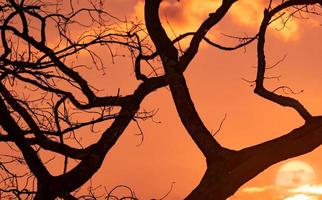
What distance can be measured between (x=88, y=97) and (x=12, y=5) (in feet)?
6.72

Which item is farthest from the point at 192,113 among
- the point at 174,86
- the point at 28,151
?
the point at 28,151

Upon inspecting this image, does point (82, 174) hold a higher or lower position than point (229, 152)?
higher

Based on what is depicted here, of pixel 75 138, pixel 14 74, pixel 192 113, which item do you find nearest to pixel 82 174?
pixel 75 138

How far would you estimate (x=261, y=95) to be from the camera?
838cm

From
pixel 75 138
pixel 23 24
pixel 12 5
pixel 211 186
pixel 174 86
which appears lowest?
pixel 211 186

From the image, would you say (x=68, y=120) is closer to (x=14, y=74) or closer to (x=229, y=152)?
(x=14, y=74)

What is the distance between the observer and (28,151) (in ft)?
21.2

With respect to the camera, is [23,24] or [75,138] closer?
[75,138]

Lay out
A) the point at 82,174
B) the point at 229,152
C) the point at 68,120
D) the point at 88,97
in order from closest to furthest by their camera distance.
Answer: the point at 68,120 < the point at 229,152 < the point at 82,174 < the point at 88,97

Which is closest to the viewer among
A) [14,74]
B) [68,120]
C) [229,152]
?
[14,74]

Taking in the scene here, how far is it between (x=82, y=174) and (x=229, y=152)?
176cm

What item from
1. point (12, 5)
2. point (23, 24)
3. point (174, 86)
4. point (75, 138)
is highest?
point (23, 24)

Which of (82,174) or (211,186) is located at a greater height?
(82,174)

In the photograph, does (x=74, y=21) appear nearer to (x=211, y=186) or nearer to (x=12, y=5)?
(x=12, y=5)
